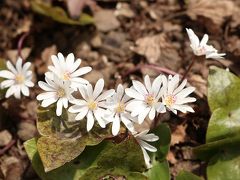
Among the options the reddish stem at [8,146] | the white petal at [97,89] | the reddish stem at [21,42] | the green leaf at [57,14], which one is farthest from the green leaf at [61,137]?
the green leaf at [57,14]

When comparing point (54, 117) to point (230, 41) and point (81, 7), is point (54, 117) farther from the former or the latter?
point (230, 41)

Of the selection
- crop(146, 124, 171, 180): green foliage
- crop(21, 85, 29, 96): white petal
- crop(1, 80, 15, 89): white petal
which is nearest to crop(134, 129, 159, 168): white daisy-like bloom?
crop(146, 124, 171, 180): green foliage

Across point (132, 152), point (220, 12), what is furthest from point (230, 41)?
point (132, 152)

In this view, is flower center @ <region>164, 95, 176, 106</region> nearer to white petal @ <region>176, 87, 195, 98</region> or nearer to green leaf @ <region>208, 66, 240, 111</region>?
white petal @ <region>176, 87, 195, 98</region>

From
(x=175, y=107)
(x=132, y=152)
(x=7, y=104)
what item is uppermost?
(x=175, y=107)

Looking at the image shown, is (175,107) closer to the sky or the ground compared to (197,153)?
closer to the sky

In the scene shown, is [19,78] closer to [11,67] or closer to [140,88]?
[11,67]

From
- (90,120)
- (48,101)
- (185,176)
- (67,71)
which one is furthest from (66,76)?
(185,176)

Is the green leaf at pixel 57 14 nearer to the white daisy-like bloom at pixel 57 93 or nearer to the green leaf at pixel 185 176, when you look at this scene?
the white daisy-like bloom at pixel 57 93
